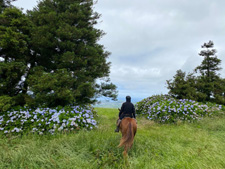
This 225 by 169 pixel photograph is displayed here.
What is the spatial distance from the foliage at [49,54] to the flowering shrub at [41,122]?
0.79m

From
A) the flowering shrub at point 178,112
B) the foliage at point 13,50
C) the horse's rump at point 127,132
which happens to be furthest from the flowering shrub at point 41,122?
the flowering shrub at point 178,112

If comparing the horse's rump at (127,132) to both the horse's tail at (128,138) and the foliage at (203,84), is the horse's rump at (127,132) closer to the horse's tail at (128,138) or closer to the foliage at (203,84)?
the horse's tail at (128,138)

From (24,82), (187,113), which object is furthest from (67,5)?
(187,113)

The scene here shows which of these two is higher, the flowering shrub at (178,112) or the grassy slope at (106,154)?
the flowering shrub at (178,112)

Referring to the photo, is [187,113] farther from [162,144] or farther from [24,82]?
[24,82]

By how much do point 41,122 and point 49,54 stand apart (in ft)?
14.0

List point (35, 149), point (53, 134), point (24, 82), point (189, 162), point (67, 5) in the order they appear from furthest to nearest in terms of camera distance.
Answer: point (67, 5), point (24, 82), point (53, 134), point (35, 149), point (189, 162)

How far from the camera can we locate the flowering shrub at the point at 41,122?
5.43 metres

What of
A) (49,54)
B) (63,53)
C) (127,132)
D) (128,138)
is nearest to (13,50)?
(49,54)

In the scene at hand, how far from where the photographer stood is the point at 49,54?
7.82 metres

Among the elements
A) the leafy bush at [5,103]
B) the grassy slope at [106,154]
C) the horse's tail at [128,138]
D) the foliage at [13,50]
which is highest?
the foliage at [13,50]

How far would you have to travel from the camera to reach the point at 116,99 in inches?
356

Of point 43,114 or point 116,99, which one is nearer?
point 43,114

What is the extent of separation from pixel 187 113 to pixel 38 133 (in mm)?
8292
